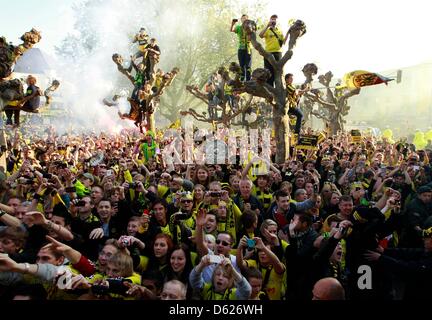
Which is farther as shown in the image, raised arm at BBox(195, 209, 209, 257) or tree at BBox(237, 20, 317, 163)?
tree at BBox(237, 20, 317, 163)

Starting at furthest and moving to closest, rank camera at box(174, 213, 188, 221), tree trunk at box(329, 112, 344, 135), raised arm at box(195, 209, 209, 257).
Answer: tree trunk at box(329, 112, 344, 135)
camera at box(174, 213, 188, 221)
raised arm at box(195, 209, 209, 257)

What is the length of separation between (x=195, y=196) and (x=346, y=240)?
9.41 ft

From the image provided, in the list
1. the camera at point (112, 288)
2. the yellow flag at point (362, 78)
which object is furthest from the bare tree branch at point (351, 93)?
the camera at point (112, 288)

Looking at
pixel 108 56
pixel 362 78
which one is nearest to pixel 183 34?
pixel 108 56

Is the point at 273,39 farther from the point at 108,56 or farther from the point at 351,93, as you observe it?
the point at 108,56

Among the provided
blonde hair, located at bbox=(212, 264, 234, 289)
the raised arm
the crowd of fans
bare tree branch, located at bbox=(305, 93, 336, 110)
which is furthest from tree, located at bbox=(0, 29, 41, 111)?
bare tree branch, located at bbox=(305, 93, 336, 110)

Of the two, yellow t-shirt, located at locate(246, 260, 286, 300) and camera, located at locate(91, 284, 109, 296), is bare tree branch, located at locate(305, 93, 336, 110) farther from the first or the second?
camera, located at locate(91, 284, 109, 296)

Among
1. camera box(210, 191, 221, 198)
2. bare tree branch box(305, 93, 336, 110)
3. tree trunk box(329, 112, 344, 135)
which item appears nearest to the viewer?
camera box(210, 191, 221, 198)

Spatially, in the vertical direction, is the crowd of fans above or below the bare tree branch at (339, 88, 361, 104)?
below

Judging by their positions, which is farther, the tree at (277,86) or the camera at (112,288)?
the tree at (277,86)

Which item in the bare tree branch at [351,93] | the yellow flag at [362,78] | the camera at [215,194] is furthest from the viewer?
the bare tree branch at [351,93]

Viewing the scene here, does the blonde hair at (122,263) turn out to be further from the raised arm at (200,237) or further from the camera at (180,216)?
the camera at (180,216)

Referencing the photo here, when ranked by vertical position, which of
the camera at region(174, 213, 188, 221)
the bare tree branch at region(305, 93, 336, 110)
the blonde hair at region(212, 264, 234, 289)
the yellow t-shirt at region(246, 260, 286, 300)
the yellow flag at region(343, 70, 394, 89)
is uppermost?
the bare tree branch at region(305, 93, 336, 110)

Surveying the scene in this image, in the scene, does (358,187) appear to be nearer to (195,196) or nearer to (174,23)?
(195,196)
